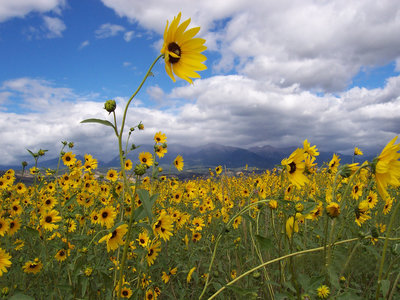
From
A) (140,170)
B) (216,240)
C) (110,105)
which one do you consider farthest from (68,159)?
(110,105)

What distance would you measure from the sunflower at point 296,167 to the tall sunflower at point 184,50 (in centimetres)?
84

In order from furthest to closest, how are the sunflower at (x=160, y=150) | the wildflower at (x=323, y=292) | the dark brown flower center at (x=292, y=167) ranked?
the sunflower at (x=160, y=150)
the dark brown flower center at (x=292, y=167)
the wildflower at (x=323, y=292)

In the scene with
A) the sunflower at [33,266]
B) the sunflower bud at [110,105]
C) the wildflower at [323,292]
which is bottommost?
the sunflower at [33,266]

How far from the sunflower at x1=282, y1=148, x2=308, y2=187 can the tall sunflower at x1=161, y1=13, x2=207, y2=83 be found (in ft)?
2.76

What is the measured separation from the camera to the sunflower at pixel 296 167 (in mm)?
1667

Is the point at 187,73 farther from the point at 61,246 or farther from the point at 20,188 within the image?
the point at 20,188

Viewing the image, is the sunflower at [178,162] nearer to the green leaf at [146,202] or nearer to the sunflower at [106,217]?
the sunflower at [106,217]

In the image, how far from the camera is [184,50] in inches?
50.6

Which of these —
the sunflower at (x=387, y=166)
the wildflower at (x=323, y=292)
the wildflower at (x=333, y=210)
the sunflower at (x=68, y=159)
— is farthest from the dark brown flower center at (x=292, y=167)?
the sunflower at (x=68, y=159)

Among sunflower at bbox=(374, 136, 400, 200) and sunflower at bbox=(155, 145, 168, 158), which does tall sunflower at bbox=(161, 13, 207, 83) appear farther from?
sunflower at bbox=(155, 145, 168, 158)

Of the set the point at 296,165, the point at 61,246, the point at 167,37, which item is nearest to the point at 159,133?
the point at 61,246

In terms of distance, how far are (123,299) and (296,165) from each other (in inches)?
74.5

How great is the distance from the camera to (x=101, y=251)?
360 centimetres

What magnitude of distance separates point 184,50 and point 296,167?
106 cm
